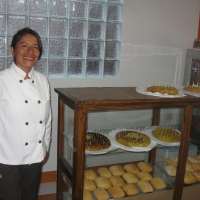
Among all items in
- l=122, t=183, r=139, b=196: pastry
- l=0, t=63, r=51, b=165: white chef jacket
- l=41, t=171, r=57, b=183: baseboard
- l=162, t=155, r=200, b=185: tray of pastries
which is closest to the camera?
l=0, t=63, r=51, b=165: white chef jacket

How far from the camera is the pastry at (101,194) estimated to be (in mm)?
1782

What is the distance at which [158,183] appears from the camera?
1952mm

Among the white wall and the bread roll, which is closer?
the bread roll

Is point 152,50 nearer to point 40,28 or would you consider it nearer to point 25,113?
point 40,28

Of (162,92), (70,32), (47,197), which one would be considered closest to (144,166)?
(162,92)

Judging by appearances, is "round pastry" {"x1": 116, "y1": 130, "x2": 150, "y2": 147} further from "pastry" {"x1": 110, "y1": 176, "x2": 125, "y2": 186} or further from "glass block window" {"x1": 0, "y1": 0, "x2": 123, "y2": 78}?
"glass block window" {"x1": 0, "y1": 0, "x2": 123, "y2": 78}

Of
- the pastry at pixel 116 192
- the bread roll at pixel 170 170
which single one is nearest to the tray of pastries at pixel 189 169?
the bread roll at pixel 170 170

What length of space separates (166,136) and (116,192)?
1.45 feet

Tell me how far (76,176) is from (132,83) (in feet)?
3.26

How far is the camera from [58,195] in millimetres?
1930

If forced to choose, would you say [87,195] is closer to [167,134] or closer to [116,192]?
[116,192]

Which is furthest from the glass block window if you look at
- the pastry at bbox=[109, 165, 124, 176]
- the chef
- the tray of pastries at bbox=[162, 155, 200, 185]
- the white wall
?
the tray of pastries at bbox=[162, 155, 200, 185]

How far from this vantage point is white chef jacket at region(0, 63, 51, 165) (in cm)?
148

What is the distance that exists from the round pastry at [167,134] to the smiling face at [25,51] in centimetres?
89
